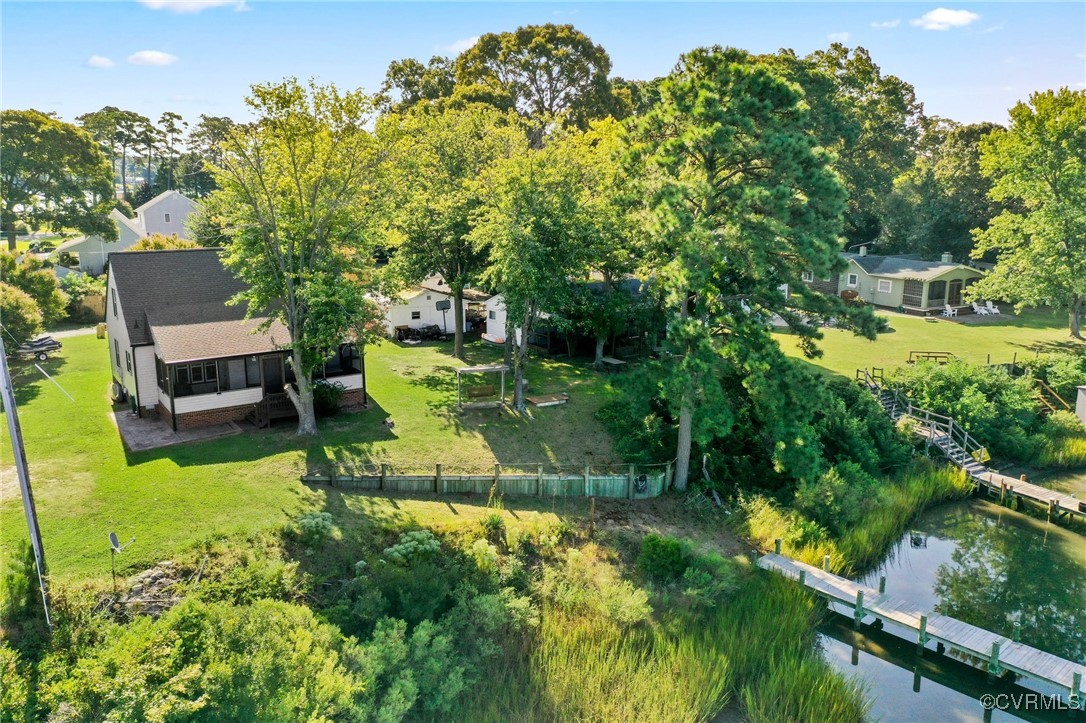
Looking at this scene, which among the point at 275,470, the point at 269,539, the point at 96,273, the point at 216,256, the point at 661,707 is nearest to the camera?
the point at 661,707

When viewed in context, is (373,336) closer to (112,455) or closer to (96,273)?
A: (112,455)

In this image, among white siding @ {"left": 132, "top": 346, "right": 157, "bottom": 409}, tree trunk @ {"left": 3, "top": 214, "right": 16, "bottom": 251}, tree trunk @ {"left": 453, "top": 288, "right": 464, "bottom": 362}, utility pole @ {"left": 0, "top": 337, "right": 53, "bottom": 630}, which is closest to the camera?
utility pole @ {"left": 0, "top": 337, "right": 53, "bottom": 630}

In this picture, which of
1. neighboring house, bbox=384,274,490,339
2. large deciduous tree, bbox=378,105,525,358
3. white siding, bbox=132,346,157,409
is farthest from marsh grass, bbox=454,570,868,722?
neighboring house, bbox=384,274,490,339

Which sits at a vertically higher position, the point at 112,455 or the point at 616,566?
the point at 112,455

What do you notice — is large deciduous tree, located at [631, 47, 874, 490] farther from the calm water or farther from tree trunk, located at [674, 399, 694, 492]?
the calm water

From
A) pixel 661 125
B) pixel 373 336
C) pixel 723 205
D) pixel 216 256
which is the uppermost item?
pixel 661 125

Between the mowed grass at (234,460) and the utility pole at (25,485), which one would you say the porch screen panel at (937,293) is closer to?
the mowed grass at (234,460)

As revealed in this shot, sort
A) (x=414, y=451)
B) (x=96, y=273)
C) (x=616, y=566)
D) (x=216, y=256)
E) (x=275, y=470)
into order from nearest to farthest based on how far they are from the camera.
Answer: (x=616, y=566) < (x=275, y=470) < (x=414, y=451) < (x=216, y=256) < (x=96, y=273)

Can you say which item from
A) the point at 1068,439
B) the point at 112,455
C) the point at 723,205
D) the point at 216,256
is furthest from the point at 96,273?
the point at 1068,439
